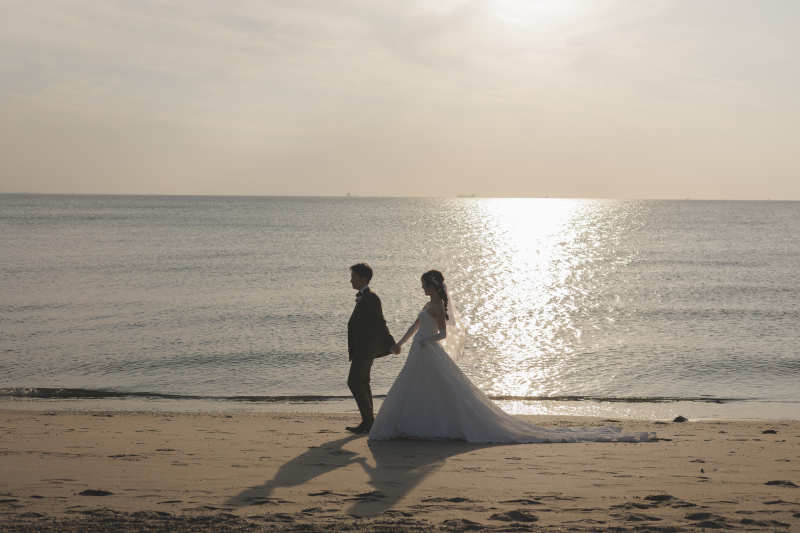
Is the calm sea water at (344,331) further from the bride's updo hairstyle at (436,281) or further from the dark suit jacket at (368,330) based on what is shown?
the bride's updo hairstyle at (436,281)

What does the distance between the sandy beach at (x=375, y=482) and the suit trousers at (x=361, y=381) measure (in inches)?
19.3

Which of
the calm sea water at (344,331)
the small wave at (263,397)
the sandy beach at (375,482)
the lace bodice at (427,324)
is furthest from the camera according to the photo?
the calm sea water at (344,331)

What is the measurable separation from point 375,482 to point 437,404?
7.60 ft

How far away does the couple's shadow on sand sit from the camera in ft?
19.7

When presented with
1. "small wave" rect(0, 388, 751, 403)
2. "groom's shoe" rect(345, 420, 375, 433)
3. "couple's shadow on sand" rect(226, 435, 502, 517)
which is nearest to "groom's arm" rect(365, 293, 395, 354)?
"groom's shoe" rect(345, 420, 375, 433)

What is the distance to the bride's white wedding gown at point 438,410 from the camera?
8797 millimetres

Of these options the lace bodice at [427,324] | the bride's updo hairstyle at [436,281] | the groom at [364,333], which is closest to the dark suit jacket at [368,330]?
the groom at [364,333]

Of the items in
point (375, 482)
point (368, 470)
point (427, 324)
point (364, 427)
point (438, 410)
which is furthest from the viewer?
point (364, 427)

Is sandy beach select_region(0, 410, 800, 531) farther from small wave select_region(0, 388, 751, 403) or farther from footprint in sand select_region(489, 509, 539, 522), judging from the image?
small wave select_region(0, 388, 751, 403)

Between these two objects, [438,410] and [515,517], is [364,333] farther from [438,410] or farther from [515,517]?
[515,517]

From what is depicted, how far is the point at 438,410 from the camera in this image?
29.1 ft

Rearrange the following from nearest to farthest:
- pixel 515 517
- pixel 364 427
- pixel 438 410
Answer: pixel 515 517
pixel 438 410
pixel 364 427

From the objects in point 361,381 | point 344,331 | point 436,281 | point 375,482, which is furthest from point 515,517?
point 344,331

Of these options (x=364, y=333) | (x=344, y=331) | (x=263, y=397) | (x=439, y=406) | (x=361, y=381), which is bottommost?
(x=263, y=397)
